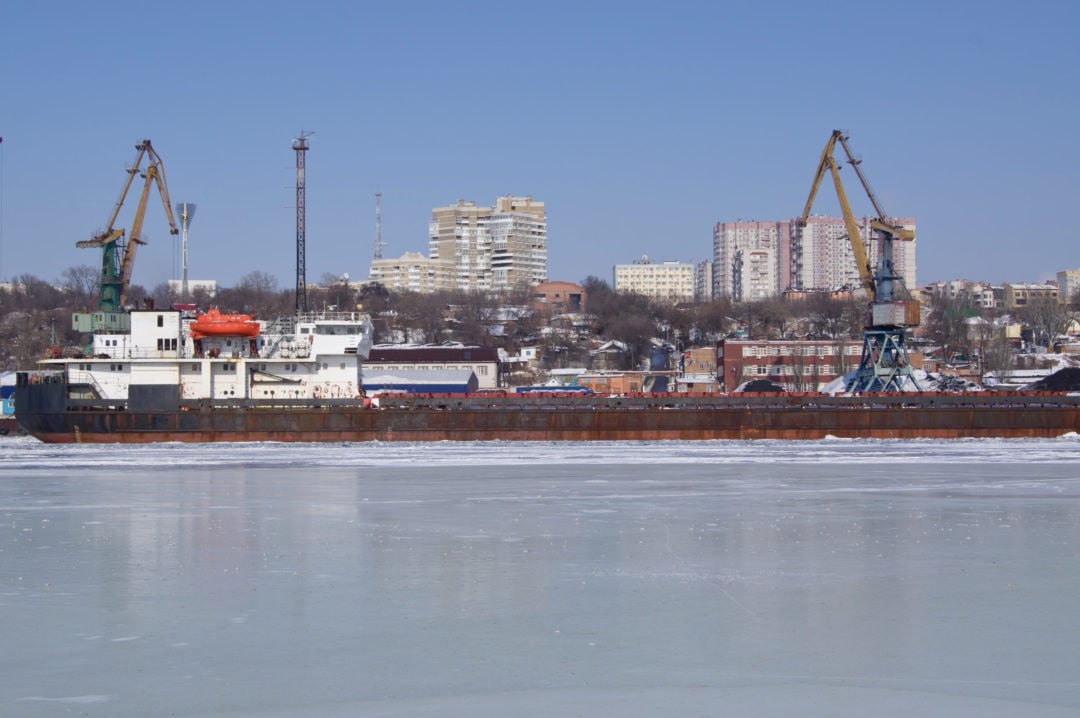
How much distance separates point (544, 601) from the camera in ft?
35.5

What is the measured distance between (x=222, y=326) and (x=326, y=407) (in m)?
5.25

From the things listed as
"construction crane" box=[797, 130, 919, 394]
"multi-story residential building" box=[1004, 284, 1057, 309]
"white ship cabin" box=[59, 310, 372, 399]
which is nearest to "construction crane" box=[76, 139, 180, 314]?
"white ship cabin" box=[59, 310, 372, 399]

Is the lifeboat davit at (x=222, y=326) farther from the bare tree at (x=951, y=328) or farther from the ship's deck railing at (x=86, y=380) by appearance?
the bare tree at (x=951, y=328)

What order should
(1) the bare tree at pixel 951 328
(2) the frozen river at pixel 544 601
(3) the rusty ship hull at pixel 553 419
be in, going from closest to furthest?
(2) the frozen river at pixel 544 601 → (3) the rusty ship hull at pixel 553 419 → (1) the bare tree at pixel 951 328

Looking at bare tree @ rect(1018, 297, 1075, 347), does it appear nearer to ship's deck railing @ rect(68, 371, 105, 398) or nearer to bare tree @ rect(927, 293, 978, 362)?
bare tree @ rect(927, 293, 978, 362)

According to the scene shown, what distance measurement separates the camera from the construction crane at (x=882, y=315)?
50.1 meters

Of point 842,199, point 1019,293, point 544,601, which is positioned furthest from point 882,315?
point 1019,293

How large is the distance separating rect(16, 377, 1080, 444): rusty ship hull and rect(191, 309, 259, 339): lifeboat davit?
2.99m

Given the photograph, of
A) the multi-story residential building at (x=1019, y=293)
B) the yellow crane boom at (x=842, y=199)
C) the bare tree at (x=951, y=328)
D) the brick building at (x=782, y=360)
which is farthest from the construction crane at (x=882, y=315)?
the multi-story residential building at (x=1019, y=293)

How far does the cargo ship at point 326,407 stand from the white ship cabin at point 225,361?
5 centimetres

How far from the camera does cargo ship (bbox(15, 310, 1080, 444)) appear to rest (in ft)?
123

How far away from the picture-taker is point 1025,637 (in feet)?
30.7

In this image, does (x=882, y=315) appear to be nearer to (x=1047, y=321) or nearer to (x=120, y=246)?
(x=120, y=246)

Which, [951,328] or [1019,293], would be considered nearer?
[951,328]
